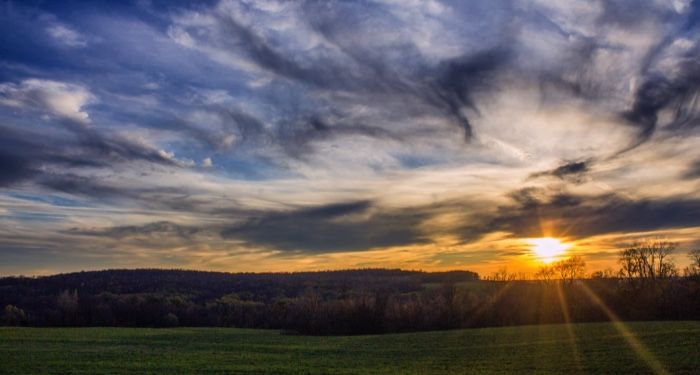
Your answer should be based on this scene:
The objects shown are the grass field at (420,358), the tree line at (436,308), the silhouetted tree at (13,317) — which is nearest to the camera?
the grass field at (420,358)

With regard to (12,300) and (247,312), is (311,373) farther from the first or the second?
(12,300)

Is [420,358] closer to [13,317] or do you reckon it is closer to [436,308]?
[436,308]

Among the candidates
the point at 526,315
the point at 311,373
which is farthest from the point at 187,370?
the point at 526,315

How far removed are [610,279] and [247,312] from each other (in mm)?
98033

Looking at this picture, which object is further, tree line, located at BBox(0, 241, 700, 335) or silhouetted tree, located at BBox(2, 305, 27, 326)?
silhouetted tree, located at BBox(2, 305, 27, 326)

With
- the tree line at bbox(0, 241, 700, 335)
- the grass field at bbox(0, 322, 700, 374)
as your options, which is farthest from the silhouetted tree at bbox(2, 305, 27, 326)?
the grass field at bbox(0, 322, 700, 374)

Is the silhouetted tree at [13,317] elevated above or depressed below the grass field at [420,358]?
below

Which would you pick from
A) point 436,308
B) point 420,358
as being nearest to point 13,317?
point 436,308

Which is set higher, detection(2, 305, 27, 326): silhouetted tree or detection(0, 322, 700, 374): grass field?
detection(0, 322, 700, 374): grass field

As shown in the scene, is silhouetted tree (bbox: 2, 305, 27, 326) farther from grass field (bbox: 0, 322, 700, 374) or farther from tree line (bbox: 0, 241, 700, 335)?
grass field (bbox: 0, 322, 700, 374)

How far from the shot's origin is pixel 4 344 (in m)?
73.6

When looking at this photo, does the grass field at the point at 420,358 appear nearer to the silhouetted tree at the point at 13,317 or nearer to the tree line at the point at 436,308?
the tree line at the point at 436,308

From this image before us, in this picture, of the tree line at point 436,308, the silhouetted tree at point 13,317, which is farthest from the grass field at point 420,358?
the silhouetted tree at point 13,317

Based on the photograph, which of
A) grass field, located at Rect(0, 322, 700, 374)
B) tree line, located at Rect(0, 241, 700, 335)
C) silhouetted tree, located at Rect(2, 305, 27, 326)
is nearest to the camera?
grass field, located at Rect(0, 322, 700, 374)
